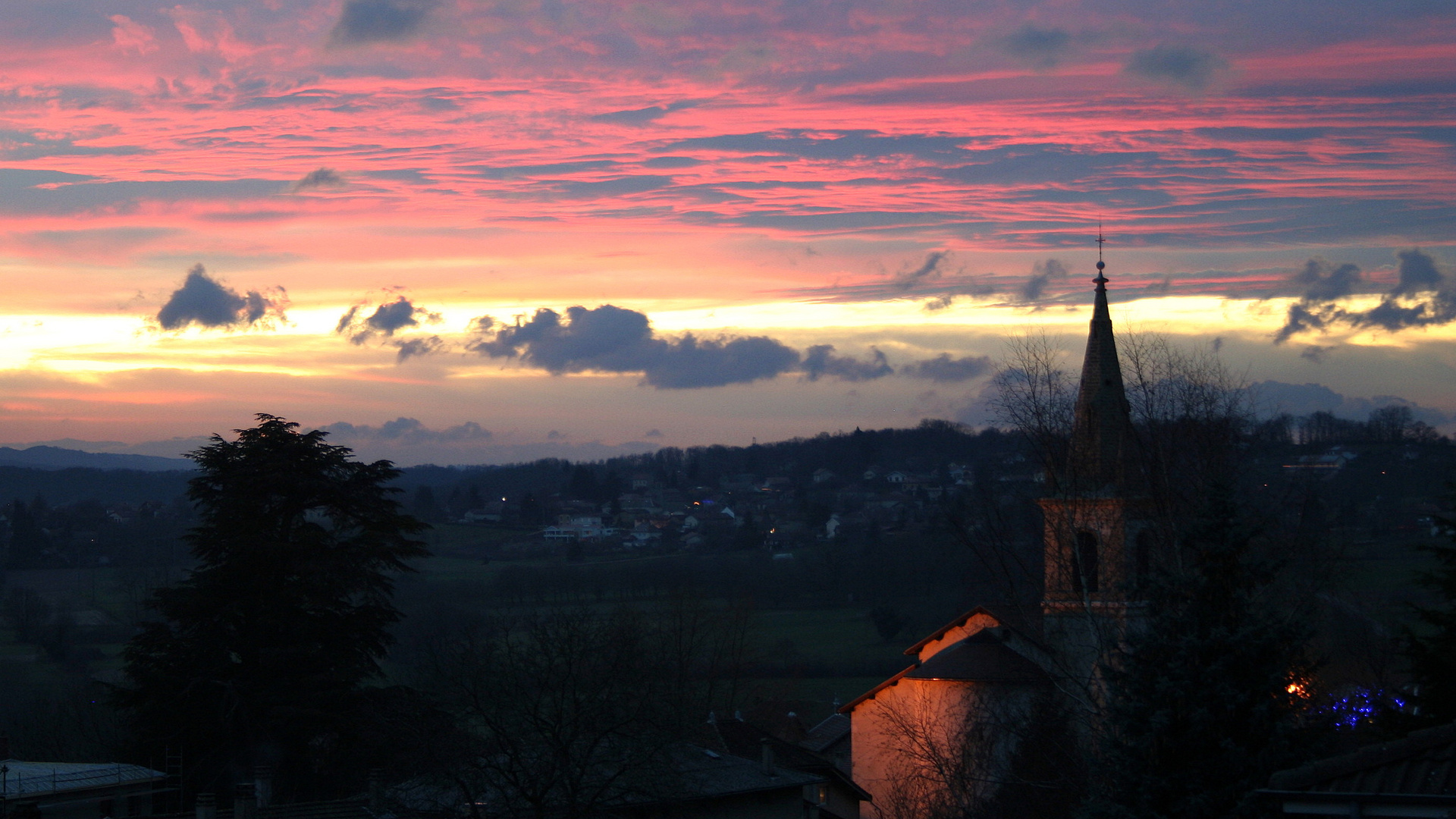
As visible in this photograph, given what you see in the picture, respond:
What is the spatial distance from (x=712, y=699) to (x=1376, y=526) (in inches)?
1191

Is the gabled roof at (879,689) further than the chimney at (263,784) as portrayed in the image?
Yes

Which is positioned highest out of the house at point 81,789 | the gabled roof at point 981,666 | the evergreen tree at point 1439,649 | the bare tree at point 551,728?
the evergreen tree at point 1439,649

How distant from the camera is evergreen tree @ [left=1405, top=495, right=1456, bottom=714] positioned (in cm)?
1831

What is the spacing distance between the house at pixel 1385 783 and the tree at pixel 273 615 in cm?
2521

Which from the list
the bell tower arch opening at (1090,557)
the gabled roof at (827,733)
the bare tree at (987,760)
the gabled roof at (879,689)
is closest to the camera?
the bare tree at (987,760)

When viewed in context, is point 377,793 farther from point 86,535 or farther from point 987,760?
point 86,535

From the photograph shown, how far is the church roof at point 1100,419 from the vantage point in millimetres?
26797

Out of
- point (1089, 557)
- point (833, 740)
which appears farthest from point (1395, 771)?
point (833, 740)

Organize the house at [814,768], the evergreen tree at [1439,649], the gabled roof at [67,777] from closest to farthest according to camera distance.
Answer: the evergreen tree at [1439,649] < the gabled roof at [67,777] < the house at [814,768]

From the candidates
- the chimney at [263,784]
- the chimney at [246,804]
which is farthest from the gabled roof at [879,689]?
the chimney at [246,804]

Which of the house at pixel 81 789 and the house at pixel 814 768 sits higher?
the house at pixel 81 789

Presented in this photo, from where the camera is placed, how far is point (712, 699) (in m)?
61.8

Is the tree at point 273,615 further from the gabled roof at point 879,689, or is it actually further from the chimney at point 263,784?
the gabled roof at point 879,689

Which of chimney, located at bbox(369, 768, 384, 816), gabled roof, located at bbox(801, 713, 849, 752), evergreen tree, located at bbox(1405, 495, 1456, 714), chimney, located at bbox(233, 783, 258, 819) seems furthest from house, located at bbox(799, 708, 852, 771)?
evergreen tree, located at bbox(1405, 495, 1456, 714)
